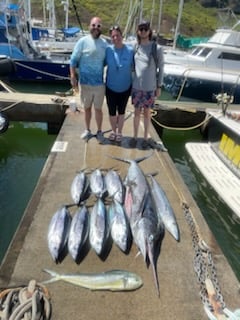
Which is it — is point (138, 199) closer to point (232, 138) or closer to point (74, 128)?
point (74, 128)

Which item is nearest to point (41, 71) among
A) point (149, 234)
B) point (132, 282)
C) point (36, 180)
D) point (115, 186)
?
point (36, 180)

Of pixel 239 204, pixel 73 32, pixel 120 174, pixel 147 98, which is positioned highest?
pixel 147 98

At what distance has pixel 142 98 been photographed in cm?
562

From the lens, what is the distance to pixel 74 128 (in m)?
7.27

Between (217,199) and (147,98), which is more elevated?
(147,98)

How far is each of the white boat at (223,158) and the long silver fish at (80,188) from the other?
248 centimetres

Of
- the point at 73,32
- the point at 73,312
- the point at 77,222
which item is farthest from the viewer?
the point at 73,32

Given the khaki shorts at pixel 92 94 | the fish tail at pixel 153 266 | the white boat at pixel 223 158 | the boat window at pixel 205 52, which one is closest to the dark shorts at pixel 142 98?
the khaki shorts at pixel 92 94

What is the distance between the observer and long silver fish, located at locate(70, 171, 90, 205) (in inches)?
168

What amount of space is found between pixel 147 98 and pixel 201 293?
133 inches

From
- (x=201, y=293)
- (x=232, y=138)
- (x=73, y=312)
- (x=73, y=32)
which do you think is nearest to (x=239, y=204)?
(x=232, y=138)

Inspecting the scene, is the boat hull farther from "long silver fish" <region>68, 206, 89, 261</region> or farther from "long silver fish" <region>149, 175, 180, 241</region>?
"long silver fish" <region>68, 206, 89, 261</region>

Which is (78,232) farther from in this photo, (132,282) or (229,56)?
(229,56)

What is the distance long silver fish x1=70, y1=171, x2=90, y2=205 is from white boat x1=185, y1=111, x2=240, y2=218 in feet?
8.13
